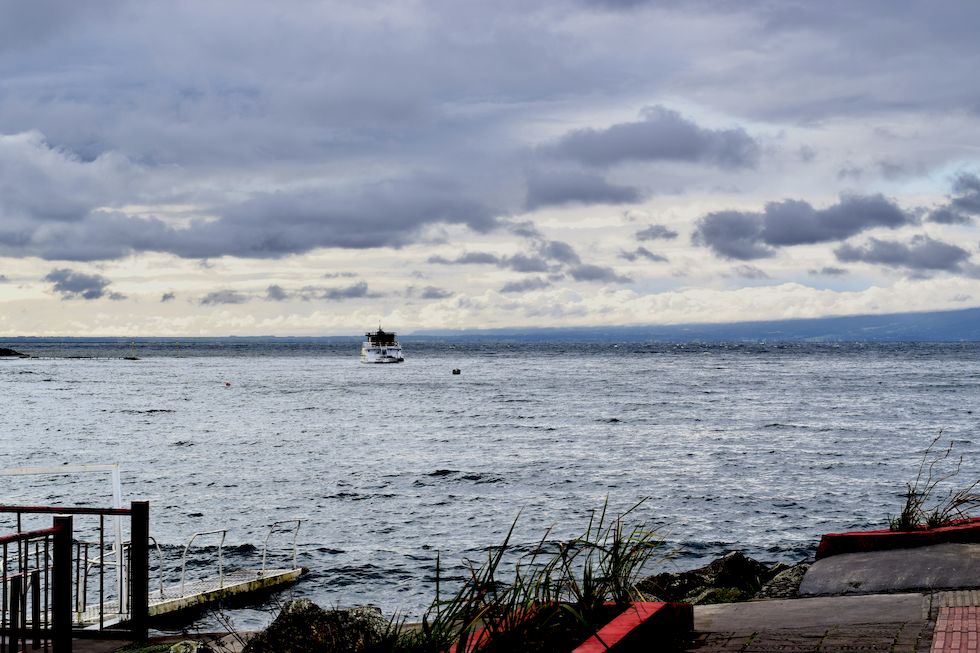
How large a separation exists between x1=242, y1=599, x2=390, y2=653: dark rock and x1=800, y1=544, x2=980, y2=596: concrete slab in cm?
537

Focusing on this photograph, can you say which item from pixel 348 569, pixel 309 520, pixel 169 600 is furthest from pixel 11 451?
pixel 169 600

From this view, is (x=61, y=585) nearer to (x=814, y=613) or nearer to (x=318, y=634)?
(x=318, y=634)

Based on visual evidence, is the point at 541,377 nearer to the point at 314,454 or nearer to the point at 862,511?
the point at 314,454

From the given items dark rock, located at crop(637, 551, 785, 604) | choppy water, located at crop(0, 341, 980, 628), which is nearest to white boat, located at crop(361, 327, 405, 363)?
choppy water, located at crop(0, 341, 980, 628)

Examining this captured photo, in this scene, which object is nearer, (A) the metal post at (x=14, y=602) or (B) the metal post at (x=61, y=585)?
(A) the metal post at (x=14, y=602)

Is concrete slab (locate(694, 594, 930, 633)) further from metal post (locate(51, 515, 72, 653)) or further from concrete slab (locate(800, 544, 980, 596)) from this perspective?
metal post (locate(51, 515, 72, 653))

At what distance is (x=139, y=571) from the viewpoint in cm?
1041

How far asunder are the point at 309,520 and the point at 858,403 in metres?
49.4

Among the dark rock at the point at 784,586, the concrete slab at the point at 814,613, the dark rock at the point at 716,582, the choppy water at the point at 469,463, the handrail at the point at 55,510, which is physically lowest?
the choppy water at the point at 469,463

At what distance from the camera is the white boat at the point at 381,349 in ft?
474

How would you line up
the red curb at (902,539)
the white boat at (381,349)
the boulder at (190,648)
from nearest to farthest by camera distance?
the boulder at (190,648), the red curb at (902,539), the white boat at (381,349)

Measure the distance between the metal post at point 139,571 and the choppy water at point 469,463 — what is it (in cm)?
441

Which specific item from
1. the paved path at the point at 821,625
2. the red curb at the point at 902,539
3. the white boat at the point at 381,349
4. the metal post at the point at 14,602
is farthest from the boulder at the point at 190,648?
the white boat at the point at 381,349

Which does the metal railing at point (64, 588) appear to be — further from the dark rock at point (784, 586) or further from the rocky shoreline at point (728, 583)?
the dark rock at point (784, 586)
